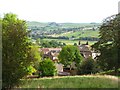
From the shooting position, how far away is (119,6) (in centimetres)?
3034

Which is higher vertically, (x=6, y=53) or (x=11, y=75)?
(x=6, y=53)

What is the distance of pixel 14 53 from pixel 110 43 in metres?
14.2

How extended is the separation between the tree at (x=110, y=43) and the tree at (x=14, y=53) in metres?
10.8

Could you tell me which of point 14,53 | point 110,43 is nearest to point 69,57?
point 110,43

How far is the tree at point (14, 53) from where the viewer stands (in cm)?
2359

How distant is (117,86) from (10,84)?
9.34 m

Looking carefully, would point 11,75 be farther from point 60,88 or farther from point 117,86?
point 117,86

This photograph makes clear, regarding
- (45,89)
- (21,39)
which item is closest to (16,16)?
(21,39)

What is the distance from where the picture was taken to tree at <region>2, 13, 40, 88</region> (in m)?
23.6

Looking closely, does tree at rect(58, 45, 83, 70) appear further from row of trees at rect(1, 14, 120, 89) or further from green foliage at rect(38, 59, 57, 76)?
row of trees at rect(1, 14, 120, 89)

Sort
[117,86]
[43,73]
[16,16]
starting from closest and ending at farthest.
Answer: [117,86] → [16,16] → [43,73]

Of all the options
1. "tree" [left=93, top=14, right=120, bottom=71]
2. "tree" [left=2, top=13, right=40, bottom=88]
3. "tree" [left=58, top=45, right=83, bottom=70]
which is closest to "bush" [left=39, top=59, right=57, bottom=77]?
"tree" [left=93, top=14, right=120, bottom=71]

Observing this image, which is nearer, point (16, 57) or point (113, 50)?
point (16, 57)

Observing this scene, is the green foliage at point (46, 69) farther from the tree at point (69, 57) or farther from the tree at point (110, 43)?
the tree at point (69, 57)
